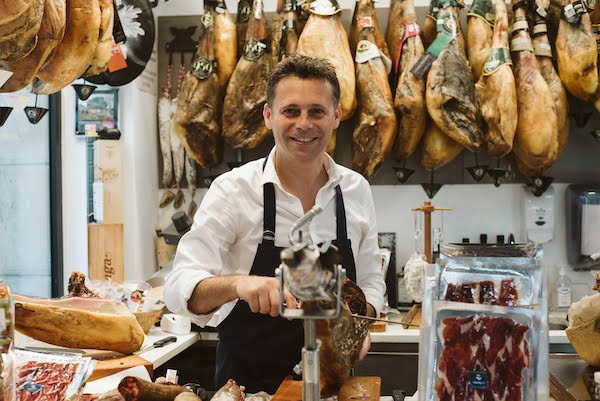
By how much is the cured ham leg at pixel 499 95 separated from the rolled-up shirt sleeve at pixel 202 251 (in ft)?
6.54

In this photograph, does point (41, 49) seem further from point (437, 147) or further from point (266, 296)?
point (437, 147)

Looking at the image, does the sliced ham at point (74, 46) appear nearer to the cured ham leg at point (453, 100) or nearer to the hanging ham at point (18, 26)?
the hanging ham at point (18, 26)

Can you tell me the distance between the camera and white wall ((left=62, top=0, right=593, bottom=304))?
4.28 m

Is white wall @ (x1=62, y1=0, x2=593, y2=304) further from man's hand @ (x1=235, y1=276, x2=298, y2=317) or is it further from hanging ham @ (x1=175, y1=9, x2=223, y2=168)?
man's hand @ (x1=235, y1=276, x2=298, y2=317)

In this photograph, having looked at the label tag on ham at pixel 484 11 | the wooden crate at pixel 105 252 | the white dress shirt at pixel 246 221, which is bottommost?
the wooden crate at pixel 105 252

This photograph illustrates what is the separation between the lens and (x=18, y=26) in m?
1.98

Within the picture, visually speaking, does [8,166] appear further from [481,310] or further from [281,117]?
[481,310]

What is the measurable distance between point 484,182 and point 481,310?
2961 millimetres

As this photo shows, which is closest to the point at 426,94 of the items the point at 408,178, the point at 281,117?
the point at 408,178

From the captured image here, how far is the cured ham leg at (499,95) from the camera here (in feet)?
13.2

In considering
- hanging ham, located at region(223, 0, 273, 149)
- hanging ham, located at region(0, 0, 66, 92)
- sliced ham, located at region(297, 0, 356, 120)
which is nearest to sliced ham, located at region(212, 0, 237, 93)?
hanging ham, located at region(223, 0, 273, 149)

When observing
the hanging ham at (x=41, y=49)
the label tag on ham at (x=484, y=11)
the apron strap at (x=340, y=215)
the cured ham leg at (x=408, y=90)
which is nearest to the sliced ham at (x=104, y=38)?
the hanging ham at (x=41, y=49)

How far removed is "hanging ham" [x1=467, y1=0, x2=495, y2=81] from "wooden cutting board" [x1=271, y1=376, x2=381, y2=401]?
8.66ft

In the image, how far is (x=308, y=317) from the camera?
1321 mm
